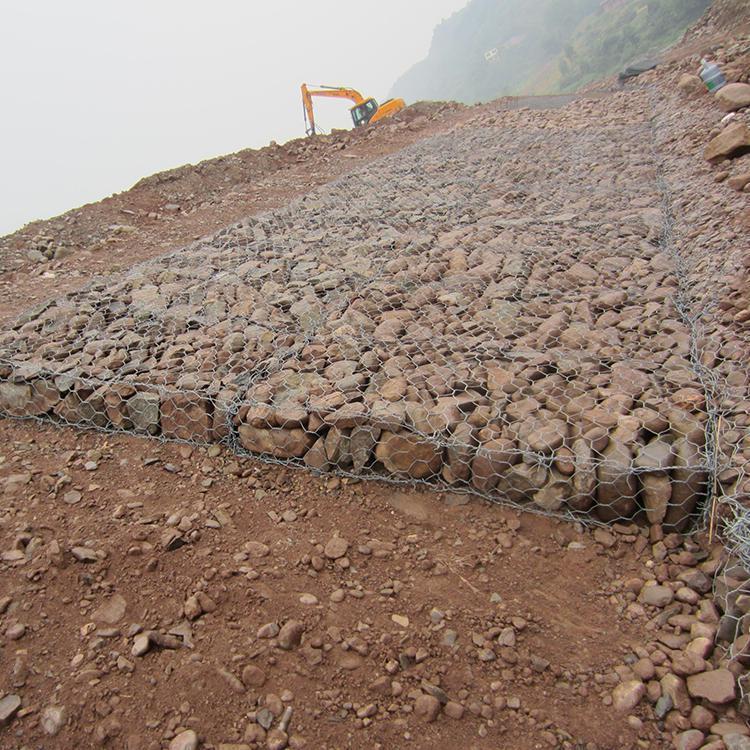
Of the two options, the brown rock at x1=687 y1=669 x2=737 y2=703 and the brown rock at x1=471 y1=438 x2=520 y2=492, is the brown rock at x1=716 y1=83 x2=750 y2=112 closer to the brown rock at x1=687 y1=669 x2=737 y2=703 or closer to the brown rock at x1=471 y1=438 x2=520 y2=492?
the brown rock at x1=471 y1=438 x2=520 y2=492

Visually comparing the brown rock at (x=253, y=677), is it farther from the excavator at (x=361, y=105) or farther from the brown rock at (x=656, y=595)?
the excavator at (x=361, y=105)

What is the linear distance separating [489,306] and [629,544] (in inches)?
63.1

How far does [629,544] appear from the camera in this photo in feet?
6.43

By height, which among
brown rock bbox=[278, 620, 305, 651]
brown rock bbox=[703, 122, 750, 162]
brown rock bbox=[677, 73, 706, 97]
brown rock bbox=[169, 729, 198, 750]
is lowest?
brown rock bbox=[169, 729, 198, 750]

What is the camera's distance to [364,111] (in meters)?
13.6

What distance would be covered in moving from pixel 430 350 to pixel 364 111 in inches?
488

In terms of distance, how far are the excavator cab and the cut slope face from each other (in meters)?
9.66

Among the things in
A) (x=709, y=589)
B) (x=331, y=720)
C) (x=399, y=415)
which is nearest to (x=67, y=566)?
(x=331, y=720)

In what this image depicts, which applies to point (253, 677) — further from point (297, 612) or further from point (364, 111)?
point (364, 111)

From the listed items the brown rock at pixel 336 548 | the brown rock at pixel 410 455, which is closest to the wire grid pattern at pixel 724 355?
the brown rock at pixel 410 455

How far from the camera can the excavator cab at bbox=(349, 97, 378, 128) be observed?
1351 cm

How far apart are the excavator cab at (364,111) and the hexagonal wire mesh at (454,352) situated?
9.67 metres

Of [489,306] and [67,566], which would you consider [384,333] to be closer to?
[489,306]

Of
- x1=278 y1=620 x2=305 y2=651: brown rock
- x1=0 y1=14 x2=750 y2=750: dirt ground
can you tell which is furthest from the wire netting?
x1=278 y1=620 x2=305 y2=651: brown rock
